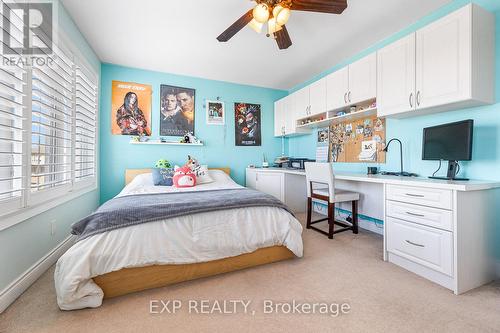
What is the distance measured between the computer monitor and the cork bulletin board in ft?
2.11

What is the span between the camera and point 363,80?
2.55 meters

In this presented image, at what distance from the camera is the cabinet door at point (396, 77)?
2.07 m

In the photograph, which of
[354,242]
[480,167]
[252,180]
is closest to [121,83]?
[252,180]

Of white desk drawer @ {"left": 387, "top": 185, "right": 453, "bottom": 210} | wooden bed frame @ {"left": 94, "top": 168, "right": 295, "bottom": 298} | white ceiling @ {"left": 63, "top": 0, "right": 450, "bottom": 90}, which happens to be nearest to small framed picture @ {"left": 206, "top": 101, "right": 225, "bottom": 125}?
white ceiling @ {"left": 63, "top": 0, "right": 450, "bottom": 90}

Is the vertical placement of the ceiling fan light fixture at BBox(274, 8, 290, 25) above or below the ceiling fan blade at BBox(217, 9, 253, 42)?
below

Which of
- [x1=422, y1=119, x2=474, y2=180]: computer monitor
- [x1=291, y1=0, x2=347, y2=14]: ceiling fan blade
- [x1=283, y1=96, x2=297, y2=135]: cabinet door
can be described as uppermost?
[x1=291, y1=0, x2=347, y2=14]: ceiling fan blade

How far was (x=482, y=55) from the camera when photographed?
5.65 feet

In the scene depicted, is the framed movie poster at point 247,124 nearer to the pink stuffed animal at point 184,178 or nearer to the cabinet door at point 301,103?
the cabinet door at point 301,103

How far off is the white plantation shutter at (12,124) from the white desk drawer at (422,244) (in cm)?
291

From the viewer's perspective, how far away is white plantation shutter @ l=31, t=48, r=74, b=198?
1.66m

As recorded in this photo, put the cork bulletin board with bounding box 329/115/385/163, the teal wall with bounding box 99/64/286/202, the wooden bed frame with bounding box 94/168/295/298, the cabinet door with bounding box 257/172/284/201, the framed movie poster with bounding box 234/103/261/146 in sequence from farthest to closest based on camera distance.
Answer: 1. the framed movie poster with bounding box 234/103/261/146
2. the cabinet door with bounding box 257/172/284/201
3. the teal wall with bounding box 99/64/286/202
4. the cork bulletin board with bounding box 329/115/385/163
5. the wooden bed frame with bounding box 94/168/295/298

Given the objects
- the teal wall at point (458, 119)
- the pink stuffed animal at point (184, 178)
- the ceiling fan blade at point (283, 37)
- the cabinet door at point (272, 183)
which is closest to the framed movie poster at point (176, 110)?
the pink stuffed animal at point (184, 178)

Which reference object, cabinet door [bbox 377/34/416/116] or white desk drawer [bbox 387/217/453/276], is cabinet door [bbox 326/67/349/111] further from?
white desk drawer [bbox 387/217/453/276]

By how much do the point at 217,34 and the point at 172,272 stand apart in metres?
2.57
